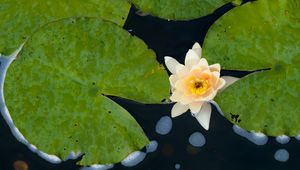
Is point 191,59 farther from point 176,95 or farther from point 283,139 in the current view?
point 283,139

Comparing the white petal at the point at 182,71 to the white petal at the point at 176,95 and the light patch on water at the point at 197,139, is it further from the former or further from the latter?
the light patch on water at the point at 197,139

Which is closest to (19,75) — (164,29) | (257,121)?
(164,29)

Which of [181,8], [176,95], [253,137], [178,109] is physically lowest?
[253,137]

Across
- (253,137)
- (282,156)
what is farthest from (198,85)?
(282,156)

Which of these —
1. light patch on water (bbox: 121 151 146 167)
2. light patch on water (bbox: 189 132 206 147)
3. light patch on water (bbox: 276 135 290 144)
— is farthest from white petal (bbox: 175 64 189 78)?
light patch on water (bbox: 276 135 290 144)

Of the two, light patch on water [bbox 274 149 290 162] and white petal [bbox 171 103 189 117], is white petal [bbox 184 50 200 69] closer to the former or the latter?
white petal [bbox 171 103 189 117]
